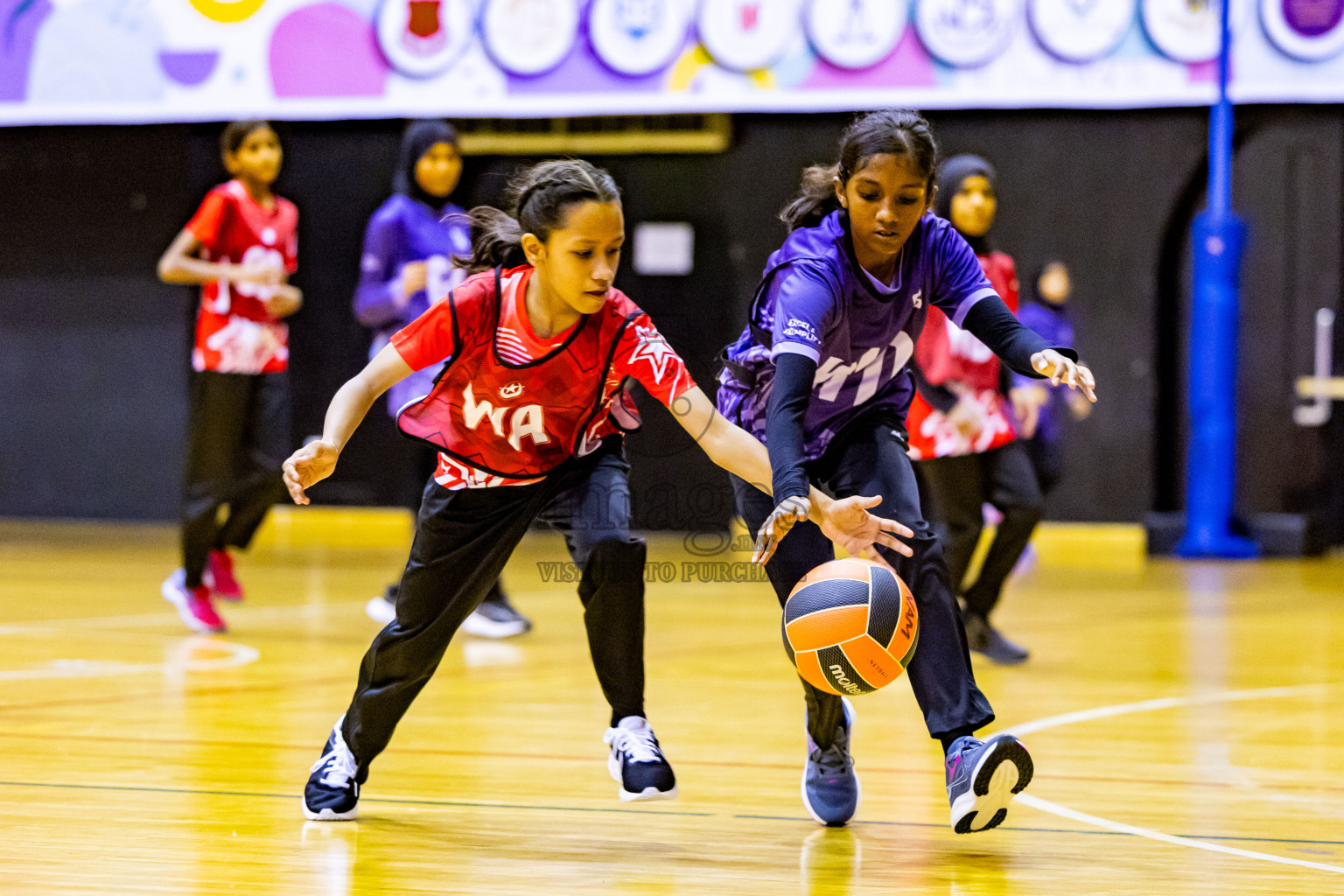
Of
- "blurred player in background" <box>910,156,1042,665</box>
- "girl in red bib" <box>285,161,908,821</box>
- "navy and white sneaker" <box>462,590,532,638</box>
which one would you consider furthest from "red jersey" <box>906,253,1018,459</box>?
"girl in red bib" <box>285,161,908,821</box>

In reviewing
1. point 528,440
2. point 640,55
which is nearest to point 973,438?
point 528,440

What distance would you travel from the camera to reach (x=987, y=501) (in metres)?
5.09

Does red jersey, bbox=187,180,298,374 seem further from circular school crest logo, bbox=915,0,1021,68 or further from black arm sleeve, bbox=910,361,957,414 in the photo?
circular school crest logo, bbox=915,0,1021,68

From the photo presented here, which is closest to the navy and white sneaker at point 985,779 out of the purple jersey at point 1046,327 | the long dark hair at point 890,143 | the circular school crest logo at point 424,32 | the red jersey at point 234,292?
the long dark hair at point 890,143

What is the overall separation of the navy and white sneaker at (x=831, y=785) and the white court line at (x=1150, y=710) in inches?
12.6

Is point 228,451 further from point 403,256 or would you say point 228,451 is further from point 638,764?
point 638,764

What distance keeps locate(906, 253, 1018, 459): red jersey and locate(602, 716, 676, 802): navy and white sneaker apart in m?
2.15

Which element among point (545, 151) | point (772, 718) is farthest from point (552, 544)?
point (772, 718)

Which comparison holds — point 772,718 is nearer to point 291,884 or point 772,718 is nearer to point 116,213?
point 291,884

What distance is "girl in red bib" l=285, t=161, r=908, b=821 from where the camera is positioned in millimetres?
→ 2820

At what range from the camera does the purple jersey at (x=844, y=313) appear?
109 inches

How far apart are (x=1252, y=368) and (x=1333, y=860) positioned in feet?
23.1

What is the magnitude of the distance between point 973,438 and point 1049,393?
12.3 feet

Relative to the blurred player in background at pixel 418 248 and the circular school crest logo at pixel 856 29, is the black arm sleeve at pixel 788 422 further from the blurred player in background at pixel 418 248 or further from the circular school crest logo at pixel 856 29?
the circular school crest logo at pixel 856 29
